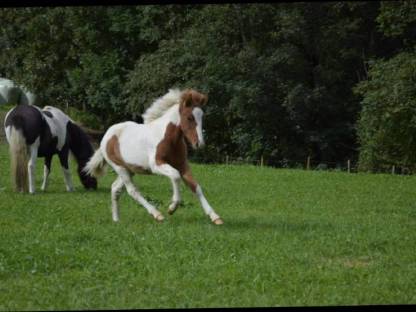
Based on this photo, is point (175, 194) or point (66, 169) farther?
point (66, 169)

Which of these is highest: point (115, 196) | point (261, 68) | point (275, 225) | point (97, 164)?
point (261, 68)

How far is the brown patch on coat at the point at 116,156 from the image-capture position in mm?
12105

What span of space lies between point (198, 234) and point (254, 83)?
23735 mm

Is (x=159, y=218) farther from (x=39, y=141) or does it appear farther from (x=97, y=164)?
(x=39, y=141)

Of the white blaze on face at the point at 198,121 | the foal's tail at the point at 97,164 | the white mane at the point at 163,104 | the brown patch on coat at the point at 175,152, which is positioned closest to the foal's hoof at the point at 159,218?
the brown patch on coat at the point at 175,152

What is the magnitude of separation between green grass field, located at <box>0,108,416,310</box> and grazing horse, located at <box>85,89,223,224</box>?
52 cm

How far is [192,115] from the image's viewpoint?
1120cm

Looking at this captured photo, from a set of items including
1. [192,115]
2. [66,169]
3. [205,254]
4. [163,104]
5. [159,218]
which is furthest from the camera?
[66,169]

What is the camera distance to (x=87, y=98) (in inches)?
1576

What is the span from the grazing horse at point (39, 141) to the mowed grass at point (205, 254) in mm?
680

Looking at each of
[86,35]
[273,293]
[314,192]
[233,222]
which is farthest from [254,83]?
[273,293]

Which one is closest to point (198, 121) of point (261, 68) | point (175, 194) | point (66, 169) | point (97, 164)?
point (175, 194)

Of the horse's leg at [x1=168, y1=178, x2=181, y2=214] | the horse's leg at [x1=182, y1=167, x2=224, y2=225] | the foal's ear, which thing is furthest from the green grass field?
the foal's ear

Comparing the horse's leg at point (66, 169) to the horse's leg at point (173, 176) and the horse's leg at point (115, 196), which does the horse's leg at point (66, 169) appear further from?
the horse's leg at point (173, 176)
